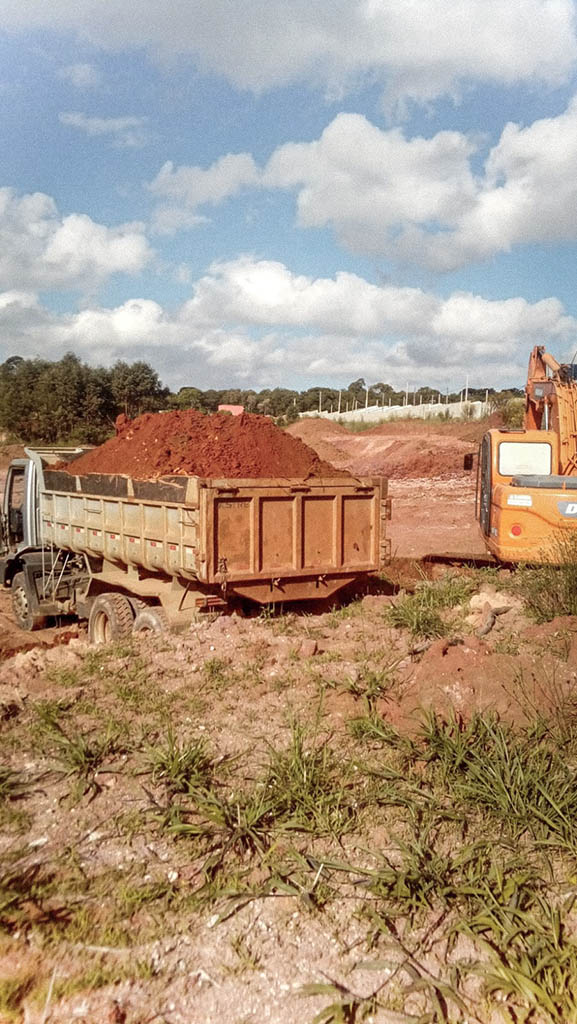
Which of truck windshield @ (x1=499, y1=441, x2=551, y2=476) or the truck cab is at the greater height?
truck windshield @ (x1=499, y1=441, x2=551, y2=476)

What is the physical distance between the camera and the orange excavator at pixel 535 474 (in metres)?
9.02

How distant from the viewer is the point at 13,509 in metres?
11.4

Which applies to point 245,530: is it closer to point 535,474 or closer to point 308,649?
point 308,649

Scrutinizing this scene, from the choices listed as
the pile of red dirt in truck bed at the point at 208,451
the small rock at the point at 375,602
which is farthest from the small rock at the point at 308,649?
the pile of red dirt in truck bed at the point at 208,451

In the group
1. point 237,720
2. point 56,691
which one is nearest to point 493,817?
point 237,720

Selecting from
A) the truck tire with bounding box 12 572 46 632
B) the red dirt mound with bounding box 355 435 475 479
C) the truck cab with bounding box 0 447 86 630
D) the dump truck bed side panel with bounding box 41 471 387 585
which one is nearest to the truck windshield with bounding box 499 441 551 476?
the dump truck bed side panel with bounding box 41 471 387 585

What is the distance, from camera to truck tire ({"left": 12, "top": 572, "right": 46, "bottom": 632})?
420 inches

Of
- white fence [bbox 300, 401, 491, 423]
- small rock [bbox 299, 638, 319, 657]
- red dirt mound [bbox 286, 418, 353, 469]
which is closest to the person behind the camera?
small rock [bbox 299, 638, 319, 657]

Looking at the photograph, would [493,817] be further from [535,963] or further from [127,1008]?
[127,1008]

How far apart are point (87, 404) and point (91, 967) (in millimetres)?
40488

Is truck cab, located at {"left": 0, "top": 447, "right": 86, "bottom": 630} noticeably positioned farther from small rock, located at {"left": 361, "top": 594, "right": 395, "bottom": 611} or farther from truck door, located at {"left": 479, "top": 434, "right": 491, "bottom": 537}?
truck door, located at {"left": 479, "top": 434, "right": 491, "bottom": 537}

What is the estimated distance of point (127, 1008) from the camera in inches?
110

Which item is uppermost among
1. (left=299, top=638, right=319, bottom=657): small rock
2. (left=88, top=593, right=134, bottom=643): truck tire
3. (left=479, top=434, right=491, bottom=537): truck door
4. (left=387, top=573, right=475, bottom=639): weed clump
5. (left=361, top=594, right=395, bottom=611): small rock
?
(left=479, top=434, right=491, bottom=537): truck door

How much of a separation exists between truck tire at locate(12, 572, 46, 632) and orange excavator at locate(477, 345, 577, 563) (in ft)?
20.4
